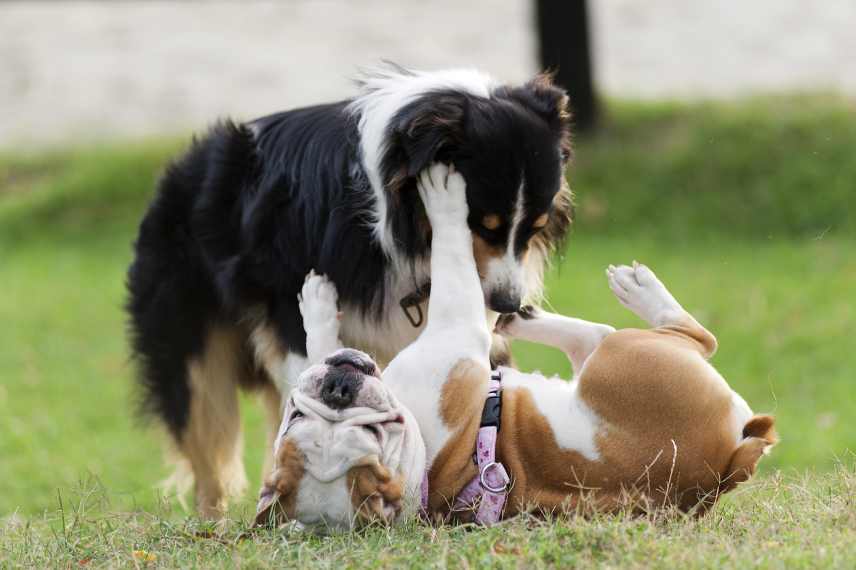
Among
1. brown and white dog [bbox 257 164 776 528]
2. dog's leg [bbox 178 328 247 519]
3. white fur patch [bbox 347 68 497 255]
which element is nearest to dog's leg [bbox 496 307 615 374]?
brown and white dog [bbox 257 164 776 528]

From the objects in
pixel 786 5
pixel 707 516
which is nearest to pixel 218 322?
pixel 707 516

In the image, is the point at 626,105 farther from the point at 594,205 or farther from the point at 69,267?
the point at 69,267

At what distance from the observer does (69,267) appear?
1262cm

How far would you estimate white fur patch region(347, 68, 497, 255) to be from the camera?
4.59 m

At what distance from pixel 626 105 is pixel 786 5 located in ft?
24.3

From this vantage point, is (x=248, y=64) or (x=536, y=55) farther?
(x=248, y=64)

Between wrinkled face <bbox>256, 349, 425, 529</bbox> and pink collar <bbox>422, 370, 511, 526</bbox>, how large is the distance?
0.22 metres

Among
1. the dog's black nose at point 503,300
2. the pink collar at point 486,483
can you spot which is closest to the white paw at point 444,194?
the dog's black nose at point 503,300

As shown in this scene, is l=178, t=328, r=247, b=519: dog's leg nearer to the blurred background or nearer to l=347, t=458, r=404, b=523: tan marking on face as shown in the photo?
the blurred background

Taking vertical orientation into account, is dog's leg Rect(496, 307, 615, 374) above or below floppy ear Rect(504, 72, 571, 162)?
below

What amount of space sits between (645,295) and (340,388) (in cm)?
129

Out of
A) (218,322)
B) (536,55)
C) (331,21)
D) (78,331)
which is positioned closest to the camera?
(218,322)

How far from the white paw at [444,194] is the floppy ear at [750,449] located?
1.26m

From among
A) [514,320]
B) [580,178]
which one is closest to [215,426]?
[514,320]
